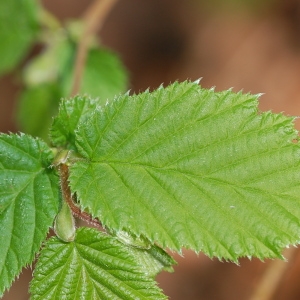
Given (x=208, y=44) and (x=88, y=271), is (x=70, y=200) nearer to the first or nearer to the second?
(x=88, y=271)

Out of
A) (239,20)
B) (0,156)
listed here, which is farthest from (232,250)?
(239,20)

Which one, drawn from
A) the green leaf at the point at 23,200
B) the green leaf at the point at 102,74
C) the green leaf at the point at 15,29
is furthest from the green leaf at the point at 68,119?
the green leaf at the point at 15,29

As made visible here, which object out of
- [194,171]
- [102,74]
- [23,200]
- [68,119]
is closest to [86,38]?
[102,74]

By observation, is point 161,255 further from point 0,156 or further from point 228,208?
point 0,156

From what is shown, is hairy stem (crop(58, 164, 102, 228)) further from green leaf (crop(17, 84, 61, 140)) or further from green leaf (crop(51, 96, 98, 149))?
green leaf (crop(17, 84, 61, 140))

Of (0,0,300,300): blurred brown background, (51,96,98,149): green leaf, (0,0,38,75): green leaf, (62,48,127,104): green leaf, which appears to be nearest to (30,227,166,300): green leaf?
(51,96,98,149): green leaf

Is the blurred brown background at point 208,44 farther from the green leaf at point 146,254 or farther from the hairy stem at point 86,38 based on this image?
the green leaf at point 146,254
